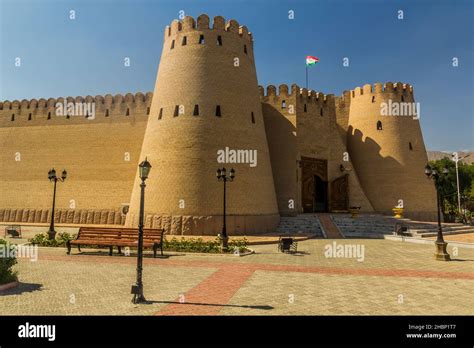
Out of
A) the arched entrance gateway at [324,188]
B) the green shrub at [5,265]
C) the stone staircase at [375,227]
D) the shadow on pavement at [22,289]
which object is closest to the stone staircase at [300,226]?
the stone staircase at [375,227]

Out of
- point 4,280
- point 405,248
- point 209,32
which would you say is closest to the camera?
point 4,280

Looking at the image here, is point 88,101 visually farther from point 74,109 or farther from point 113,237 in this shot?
point 113,237

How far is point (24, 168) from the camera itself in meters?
30.4

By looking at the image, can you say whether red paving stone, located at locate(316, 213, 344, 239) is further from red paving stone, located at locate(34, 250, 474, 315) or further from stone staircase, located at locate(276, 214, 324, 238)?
red paving stone, located at locate(34, 250, 474, 315)

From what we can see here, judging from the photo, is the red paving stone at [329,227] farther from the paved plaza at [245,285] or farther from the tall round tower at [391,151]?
the tall round tower at [391,151]

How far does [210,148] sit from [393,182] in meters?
18.0

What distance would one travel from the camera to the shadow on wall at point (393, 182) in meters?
29.5

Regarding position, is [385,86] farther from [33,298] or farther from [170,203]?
[33,298]

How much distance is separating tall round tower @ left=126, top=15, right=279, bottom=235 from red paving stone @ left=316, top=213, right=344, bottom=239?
138 inches

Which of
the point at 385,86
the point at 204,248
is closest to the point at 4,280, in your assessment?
the point at 204,248

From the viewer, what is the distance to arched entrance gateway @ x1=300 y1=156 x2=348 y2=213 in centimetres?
2888

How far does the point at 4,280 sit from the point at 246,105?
17351 mm
